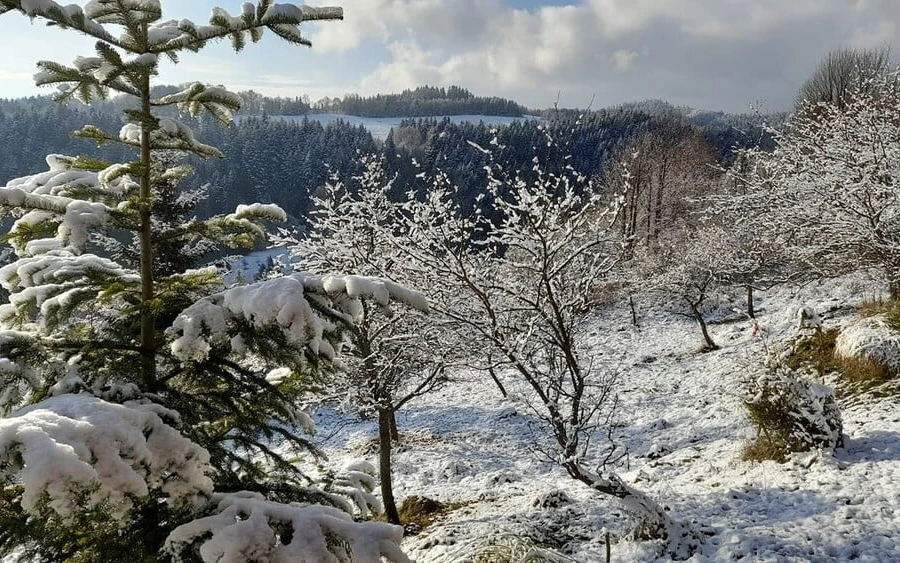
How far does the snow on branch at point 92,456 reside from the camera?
1.64 meters

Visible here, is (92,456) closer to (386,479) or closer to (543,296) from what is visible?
(543,296)

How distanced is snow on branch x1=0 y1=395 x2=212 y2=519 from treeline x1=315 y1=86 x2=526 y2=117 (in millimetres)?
147443

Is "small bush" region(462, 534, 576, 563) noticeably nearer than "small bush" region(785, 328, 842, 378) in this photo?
Yes

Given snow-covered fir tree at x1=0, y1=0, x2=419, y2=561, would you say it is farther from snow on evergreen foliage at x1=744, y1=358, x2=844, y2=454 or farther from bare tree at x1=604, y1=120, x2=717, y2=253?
bare tree at x1=604, y1=120, x2=717, y2=253

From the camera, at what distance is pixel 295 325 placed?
2.40m

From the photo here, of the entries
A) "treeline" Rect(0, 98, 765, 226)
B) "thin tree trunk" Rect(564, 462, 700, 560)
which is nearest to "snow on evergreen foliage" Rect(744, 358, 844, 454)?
"thin tree trunk" Rect(564, 462, 700, 560)

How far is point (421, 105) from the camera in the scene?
496ft

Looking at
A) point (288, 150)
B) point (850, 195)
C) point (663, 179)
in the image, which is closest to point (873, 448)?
point (850, 195)

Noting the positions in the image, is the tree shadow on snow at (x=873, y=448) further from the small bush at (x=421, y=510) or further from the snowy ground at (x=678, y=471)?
the small bush at (x=421, y=510)

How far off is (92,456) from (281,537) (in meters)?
0.86

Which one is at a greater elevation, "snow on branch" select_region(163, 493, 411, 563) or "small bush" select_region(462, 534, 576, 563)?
"snow on branch" select_region(163, 493, 411, 563)

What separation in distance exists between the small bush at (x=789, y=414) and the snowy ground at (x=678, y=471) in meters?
0.26

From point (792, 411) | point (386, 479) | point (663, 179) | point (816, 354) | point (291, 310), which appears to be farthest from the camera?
point (663, 179)

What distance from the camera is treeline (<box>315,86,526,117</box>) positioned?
148 metres
